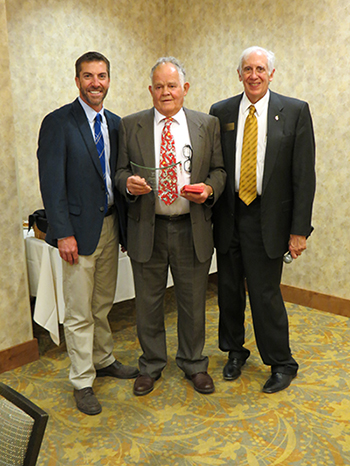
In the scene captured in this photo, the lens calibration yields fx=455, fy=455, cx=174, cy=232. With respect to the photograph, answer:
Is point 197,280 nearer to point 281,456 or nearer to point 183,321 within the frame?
point 183,321

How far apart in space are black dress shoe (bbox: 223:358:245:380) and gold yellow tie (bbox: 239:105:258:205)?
3.33 ft

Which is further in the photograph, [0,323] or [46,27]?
[46,27]

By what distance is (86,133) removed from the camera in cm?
234

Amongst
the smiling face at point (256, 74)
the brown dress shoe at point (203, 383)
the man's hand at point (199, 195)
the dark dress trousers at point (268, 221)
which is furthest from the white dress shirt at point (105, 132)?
the brown dress shoe at point (203, 383)

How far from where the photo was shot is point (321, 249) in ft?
12.5

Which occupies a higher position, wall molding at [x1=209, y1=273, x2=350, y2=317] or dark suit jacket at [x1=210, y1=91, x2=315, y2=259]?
dark suit jacket at [x1=210, y1=91, x2=315, y2=259]

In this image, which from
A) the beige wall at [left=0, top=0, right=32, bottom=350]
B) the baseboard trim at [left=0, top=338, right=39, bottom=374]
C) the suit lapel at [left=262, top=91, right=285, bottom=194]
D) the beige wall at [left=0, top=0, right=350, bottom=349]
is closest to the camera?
the suit lapel at [left=262, top=91, right=285, bottom=194]

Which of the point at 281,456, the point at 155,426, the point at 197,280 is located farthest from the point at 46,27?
the point at 281,456

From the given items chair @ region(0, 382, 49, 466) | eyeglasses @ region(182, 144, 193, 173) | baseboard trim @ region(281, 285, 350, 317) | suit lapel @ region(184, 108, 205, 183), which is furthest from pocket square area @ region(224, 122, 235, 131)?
baseboard trim @ region(281, 285, 350, 317)

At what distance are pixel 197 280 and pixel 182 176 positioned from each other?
593 mm

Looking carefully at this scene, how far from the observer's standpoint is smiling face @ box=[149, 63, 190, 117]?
229 centimetres

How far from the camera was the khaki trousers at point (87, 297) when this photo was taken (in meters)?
2.42

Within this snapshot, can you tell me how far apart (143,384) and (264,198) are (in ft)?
4.10

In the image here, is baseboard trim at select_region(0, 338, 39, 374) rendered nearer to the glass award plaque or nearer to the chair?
the glass award plaque
